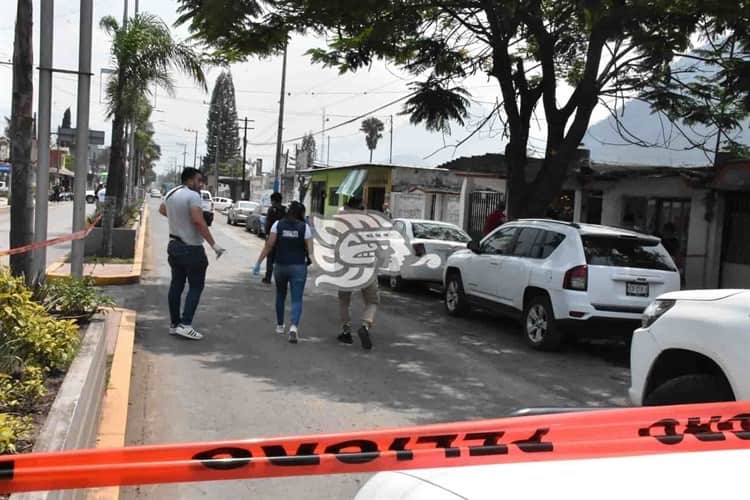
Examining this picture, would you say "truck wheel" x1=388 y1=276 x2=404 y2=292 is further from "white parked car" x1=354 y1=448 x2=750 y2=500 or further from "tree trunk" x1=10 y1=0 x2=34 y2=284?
"white parked car" x1=354 y1=448 x2=750 y2=500

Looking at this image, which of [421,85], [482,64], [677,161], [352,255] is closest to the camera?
[352,255]

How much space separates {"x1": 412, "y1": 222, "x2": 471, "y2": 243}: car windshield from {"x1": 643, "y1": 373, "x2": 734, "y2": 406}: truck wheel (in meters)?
10.3

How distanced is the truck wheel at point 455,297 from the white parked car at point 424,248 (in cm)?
212

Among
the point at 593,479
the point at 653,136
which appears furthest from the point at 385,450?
the point at 653,136

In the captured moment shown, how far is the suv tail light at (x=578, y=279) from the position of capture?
926 cm

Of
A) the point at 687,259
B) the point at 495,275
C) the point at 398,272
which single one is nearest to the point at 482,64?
the point at 398,272

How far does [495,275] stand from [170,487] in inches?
278

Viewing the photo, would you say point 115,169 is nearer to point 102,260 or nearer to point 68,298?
point 102,260

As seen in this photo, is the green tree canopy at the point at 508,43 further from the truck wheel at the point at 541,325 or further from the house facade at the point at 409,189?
the house facade at the point at 409,189

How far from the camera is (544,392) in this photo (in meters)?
7.52

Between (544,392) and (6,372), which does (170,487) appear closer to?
(6,372)

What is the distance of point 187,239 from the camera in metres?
8.82

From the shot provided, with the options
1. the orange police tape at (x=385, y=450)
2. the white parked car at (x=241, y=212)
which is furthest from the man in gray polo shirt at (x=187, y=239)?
the white parked car at (x=241, y=212)

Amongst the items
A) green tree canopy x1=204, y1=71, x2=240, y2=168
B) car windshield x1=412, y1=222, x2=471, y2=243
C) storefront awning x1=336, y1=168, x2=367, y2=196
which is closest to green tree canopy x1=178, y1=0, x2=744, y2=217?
car windshield x1=412, y1=222, x2=471, y2=243
